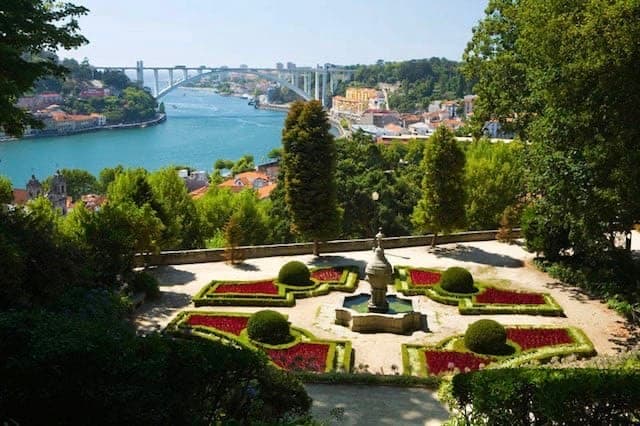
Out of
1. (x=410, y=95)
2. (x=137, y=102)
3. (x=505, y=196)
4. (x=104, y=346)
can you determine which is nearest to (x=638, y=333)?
(x=104, y=346)

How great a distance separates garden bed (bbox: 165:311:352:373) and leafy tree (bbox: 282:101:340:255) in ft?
22.8

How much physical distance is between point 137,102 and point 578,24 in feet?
411

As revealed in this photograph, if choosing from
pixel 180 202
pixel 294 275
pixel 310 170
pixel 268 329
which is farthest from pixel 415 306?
pixel 180 202

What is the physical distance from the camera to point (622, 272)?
18.9 metres

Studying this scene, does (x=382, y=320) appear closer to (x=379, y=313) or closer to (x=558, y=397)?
(x=379, y=313)

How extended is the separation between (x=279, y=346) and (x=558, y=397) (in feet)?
26.8

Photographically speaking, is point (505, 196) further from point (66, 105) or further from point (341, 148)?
point (66, 105)

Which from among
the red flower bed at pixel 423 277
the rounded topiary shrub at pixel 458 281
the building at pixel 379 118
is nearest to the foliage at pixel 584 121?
the rounded topiary shrub at pixel 458 281

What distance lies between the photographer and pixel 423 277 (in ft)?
66.0

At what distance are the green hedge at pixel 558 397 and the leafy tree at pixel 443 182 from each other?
16.5 metres

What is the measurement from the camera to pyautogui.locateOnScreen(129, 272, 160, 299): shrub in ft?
58.4

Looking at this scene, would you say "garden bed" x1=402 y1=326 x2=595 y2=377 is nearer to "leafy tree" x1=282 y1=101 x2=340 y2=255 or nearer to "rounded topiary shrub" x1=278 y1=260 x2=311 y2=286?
"rounded topiary shrub" x1=278 y1=260 x2=311 y2=286

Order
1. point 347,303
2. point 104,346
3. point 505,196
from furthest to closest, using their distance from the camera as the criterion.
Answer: point 505,196
point 347,303
point 104,346

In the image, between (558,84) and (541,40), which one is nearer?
(558,84)
